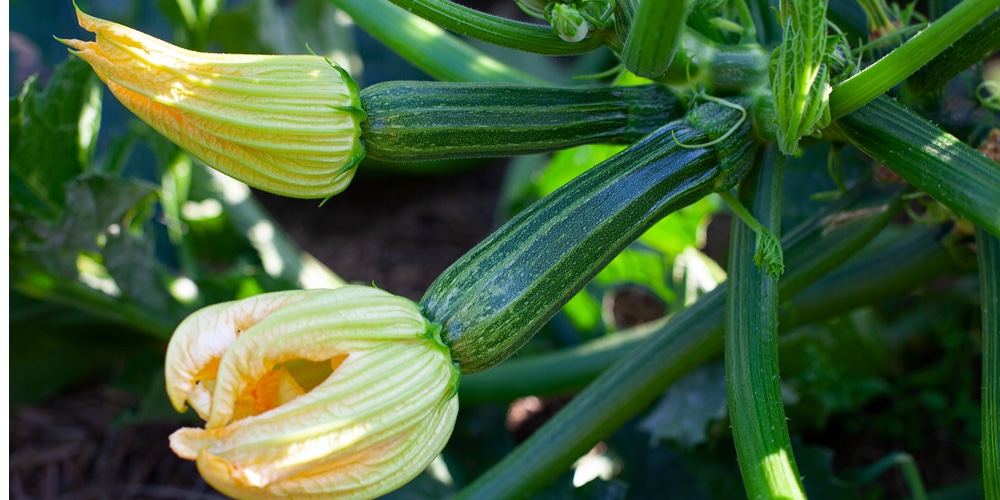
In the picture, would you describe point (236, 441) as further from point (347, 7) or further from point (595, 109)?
point (347, 7)

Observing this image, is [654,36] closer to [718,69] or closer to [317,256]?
[718,69]

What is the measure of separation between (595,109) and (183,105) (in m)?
0.54

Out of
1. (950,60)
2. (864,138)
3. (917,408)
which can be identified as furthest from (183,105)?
(917,408)

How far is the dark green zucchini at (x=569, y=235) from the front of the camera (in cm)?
102

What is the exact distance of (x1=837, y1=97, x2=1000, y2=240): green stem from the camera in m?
1.00

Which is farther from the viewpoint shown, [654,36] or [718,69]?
[718,69]

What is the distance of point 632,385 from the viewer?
1331mm

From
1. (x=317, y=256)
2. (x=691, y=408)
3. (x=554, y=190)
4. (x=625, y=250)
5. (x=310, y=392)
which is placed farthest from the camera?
(x=317, y=256)

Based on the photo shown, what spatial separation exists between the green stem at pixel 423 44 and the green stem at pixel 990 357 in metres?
0.70

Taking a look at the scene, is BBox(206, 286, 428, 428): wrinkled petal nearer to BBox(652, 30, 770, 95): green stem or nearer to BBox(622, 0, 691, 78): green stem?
BBox(622, 0, 691, 78): green stem

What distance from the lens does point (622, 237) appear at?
1.11 meters

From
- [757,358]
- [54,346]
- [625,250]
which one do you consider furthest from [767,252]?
[54,346]

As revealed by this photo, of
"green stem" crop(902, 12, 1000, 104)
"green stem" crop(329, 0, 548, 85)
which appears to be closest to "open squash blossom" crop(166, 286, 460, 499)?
"green stem" crop(329, 0, 548, 85)

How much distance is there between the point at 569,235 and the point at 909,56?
42 cm
